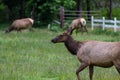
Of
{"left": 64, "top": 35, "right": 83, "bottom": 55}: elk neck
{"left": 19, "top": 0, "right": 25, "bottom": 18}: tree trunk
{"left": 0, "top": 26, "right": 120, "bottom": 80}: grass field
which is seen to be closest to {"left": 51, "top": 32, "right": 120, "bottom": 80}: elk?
{"left": 64, "top": 35, "right": 83, "bottom": 55}: elk neck

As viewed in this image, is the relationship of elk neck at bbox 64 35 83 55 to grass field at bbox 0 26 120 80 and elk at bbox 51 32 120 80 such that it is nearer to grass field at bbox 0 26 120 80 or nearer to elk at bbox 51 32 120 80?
elk at bbox 51 32 120 80

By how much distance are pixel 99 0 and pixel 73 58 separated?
34813mm

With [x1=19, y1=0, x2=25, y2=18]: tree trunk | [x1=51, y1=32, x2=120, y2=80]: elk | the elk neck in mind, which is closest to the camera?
[x1=51, y1=32, x2=120, y2=80]: elk

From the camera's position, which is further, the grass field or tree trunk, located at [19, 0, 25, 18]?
tree trunk, located at [19, 0, 25, 18]

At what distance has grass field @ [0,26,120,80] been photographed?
11508mm

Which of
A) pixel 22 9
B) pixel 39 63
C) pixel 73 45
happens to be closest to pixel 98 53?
pixel 73 45

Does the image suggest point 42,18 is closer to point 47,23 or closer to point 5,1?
point 47,23

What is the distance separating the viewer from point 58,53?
18.8 m

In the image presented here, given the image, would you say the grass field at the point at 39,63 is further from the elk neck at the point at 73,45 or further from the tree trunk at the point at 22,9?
the tree trunk at the point at 22,9

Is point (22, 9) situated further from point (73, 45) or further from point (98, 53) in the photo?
point (98, 53)

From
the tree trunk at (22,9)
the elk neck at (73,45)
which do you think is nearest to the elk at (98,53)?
the elk neck at (73,45)

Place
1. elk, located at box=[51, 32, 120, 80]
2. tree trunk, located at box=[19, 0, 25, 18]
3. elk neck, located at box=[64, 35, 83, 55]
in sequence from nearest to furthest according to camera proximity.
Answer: elk, located at box=[51, 32, 120, 80], elk neck, located at box=[64, 35, 83, 55], tree trunk, located at box=[19, 0, 25, 18]

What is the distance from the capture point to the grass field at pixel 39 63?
453 inches

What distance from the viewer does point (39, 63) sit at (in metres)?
15.2
